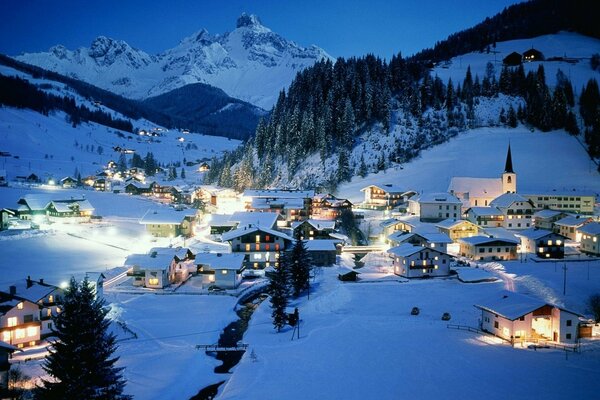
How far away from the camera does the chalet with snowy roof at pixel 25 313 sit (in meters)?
30.1

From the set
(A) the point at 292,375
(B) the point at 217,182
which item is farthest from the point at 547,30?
(A) the point at 292,375

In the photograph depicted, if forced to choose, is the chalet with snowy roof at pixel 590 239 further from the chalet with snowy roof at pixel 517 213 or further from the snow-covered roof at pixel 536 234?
the chalet with snowy roof at pixel 517 213

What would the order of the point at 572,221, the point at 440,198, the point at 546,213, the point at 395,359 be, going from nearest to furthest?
the point at 395,359 → the point at 572,221 → the point at 546,213 → the point at 440,198

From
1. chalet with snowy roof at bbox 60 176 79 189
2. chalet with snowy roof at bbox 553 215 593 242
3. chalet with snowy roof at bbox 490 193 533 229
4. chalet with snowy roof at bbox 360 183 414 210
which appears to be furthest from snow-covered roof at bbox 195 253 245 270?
chalet with snowy roof at bbox 60 176 79 189

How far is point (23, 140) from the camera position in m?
170

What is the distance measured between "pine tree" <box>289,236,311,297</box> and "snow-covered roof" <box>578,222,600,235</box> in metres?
34.4

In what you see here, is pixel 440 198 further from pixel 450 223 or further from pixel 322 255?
pixel 322 255

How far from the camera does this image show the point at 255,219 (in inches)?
2532

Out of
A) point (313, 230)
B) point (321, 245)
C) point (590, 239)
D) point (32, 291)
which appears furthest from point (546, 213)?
point (32, 291)

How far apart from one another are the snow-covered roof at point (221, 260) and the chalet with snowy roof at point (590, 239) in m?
40.3

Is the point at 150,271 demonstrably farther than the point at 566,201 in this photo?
No

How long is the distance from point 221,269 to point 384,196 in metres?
41.7

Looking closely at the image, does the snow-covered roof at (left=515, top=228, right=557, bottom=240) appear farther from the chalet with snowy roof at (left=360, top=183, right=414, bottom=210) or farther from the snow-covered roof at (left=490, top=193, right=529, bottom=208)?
the chalet with snowy roof at (left=360, top=183, right=414, bottom=210)

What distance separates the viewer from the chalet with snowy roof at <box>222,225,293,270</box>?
179ft
